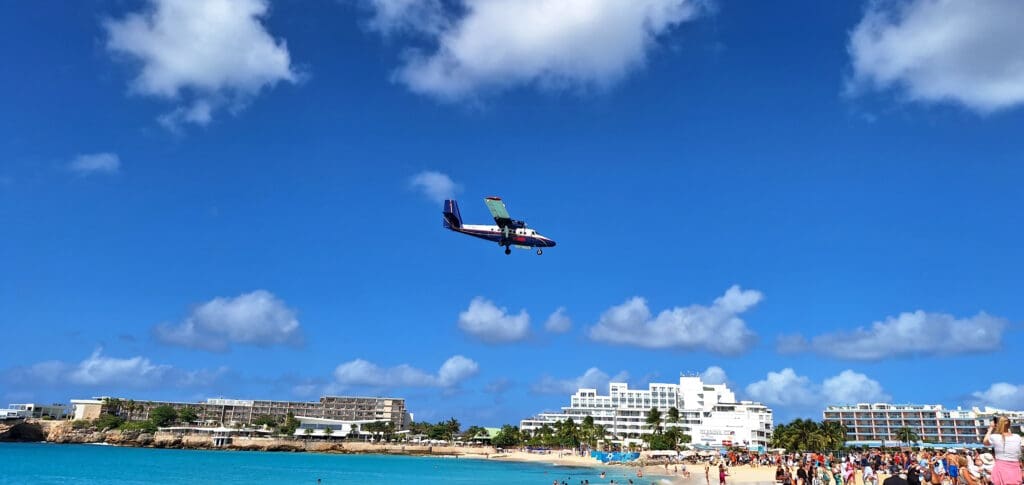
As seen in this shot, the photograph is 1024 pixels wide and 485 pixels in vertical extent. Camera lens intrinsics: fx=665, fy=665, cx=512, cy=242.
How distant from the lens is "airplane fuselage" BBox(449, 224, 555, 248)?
42.4 m

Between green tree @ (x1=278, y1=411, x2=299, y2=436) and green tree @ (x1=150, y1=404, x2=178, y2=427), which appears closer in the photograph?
green tree @ (x1=278, y1=411, x2=299, y2=436)

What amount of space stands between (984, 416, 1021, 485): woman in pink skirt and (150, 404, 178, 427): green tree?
197724 mm

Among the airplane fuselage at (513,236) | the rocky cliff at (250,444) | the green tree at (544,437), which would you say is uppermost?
the airplane fuselage at (513,236)

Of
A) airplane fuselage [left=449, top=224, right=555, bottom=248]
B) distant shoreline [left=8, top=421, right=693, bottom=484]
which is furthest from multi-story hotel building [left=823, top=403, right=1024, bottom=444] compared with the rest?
airplane fuselage [left=449, top=224, right=555, bottom=248]

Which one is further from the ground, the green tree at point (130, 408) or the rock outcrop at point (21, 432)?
the green tree at point (130, 408)

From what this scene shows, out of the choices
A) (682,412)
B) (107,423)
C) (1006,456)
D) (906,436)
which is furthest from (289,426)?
(1006,456)

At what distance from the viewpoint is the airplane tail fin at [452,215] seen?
43.9m

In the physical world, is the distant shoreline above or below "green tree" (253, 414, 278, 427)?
below

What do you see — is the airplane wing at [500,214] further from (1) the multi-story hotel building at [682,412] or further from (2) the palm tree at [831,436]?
(1) the multi-story hotel building at [682,412]

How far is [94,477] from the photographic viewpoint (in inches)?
2844

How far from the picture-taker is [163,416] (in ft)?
581

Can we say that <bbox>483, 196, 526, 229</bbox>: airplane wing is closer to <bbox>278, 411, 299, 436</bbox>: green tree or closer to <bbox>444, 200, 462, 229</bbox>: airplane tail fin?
<bbox>444, 200, 462, 229</bbox>: airplane tail fin

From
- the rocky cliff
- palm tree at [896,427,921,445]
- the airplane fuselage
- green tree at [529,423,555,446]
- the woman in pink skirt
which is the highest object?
the airplane fuselage

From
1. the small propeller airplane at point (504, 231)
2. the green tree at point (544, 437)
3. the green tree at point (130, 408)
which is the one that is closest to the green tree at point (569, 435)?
the green tree at point (544, 437)
